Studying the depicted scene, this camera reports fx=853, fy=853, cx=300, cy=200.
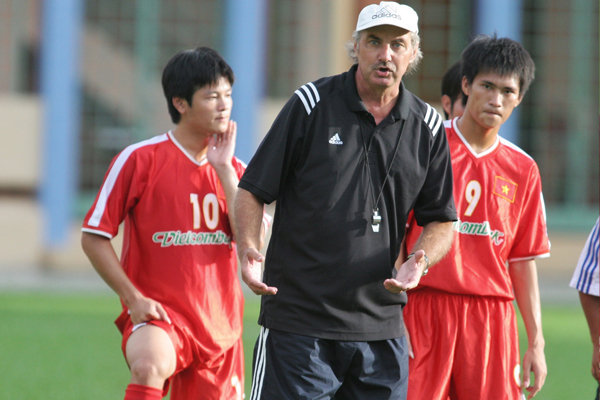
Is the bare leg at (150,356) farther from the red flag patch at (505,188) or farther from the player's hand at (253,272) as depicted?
the red flag patch at (505,188)

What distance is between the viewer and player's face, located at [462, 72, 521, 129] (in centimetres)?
473

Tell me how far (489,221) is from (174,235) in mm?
1783

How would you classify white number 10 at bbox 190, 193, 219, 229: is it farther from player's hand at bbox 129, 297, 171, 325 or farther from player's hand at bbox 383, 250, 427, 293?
player's hand at bbox 383, 250, 427, 293

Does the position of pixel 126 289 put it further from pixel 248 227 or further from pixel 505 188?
pixel 505 188

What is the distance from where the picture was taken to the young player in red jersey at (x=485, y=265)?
464 centimetres

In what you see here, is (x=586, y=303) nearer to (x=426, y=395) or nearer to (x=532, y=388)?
(x=532, y=388)

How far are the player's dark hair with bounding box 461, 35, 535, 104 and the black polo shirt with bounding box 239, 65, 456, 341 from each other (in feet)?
3.12

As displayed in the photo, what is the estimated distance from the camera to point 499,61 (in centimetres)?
477

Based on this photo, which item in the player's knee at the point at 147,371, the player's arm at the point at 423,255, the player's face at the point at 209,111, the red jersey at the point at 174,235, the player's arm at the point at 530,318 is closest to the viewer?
the player's arm at the point at 423,255

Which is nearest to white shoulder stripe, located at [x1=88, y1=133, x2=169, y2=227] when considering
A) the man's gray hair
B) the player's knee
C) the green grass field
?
the player's knee

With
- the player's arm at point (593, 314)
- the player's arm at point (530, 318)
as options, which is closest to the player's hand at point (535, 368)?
the player's arm at point (530, 318)

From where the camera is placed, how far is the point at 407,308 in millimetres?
4773

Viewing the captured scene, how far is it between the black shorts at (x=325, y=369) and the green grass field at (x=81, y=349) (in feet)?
13.0

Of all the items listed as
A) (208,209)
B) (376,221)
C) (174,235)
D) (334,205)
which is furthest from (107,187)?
(376,221)
